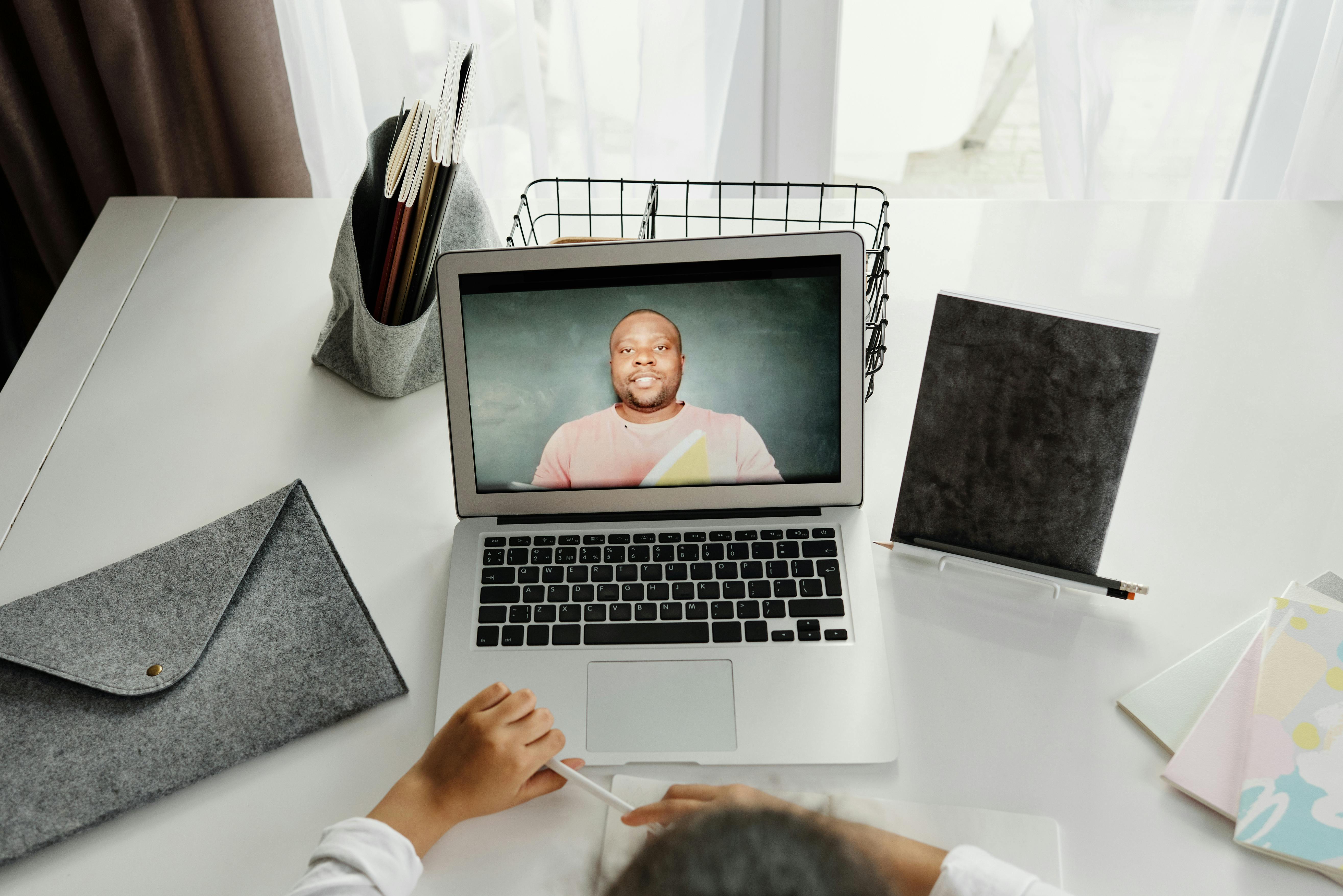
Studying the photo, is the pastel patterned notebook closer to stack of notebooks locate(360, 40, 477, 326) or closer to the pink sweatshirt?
the pink sweatshirt

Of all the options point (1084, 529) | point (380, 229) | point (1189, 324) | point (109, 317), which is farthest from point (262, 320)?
point (1189, 324)

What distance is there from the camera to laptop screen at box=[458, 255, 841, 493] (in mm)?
659

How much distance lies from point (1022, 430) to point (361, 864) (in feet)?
1.67

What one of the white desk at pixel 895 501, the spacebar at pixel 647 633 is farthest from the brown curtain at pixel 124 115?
the spacebar at pixel 647 633

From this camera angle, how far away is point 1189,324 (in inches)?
33.8

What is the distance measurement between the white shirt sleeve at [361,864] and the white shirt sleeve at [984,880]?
0.96ft

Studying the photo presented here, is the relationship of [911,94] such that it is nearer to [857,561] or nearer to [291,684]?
[857,561]

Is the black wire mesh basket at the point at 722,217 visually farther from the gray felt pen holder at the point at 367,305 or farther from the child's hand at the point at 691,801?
the child's hand at the point at 691,801

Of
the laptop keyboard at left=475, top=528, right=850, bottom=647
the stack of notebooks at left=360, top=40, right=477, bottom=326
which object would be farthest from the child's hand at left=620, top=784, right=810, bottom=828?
the stack of notebooks at left=360, top=40, right=477, bottom=326

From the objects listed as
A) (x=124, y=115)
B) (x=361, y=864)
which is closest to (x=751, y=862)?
(x=361, y=864)

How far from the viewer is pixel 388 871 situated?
1.66 feet

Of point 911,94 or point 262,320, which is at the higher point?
point 911,94

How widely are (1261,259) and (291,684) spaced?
952 millimetres

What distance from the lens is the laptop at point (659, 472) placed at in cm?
62
